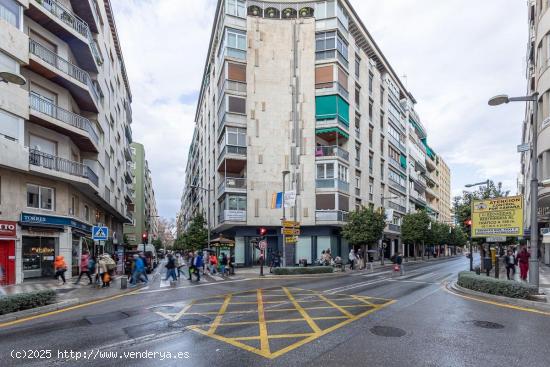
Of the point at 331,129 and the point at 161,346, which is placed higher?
the point at 331,129

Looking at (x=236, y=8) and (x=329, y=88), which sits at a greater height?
(x=236, y=8)

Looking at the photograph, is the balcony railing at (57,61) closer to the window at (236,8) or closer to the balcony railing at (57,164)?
the balcony railing at (57,164)

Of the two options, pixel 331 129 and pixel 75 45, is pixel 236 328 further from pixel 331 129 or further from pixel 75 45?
pixel 331 129

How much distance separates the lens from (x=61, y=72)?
2094cm

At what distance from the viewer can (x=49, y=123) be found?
2042 centimetres

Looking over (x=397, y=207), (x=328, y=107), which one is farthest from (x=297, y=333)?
(x=397, y=207)

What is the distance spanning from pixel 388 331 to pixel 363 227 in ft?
74.4

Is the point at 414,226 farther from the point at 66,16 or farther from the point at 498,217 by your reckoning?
the point at 66,16

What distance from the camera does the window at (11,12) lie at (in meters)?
17.9

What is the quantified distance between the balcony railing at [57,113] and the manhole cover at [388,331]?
20018 millimetres

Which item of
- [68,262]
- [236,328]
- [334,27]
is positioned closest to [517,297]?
[236,328]

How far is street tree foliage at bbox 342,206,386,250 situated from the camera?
30203 mm

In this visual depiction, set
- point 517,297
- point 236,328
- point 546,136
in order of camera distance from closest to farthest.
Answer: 1. point 236,328
2. point 517,297
3. point 546,136

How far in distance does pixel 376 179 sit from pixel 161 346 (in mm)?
39836
